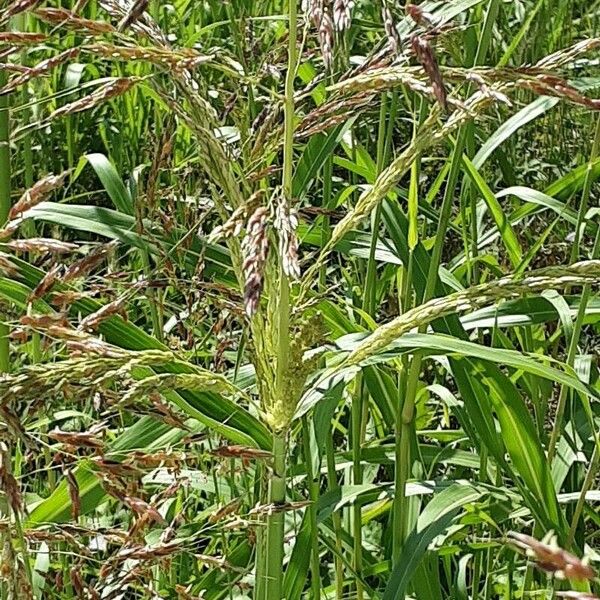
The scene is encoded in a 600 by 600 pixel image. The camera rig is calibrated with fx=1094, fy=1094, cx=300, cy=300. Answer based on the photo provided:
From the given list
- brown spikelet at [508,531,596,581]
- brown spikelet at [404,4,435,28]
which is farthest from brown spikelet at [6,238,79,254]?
brown spikelet at [508,531,596,581]

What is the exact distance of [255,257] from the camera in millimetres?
718

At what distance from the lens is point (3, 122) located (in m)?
1.11

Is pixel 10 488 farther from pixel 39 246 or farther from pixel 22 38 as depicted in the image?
pixel 22 38

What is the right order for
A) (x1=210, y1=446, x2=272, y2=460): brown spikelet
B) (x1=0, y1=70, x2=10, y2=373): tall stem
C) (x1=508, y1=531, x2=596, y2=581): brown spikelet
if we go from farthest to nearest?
1. (x1=0, y1=70, x2=10, y2=373): tall stem
2. (x1=210, y1=446, x2=272, y2=460): brown spikelet
3. (x1=508, y1=531, x2=596, y2=581): brown spikelet

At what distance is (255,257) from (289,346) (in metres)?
0.16

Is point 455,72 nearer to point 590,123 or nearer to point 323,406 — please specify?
point 323,406

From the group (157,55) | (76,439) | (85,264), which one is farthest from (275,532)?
(157,55)

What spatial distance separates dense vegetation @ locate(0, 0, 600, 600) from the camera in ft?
2.71

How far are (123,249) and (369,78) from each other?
1395mm

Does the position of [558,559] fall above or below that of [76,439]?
above

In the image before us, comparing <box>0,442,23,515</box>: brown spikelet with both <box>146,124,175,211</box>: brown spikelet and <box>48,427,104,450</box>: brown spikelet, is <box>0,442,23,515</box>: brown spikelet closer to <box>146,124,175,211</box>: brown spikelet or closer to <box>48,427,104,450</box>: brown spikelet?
<box>48,427,104,450</box>: brown spikelet

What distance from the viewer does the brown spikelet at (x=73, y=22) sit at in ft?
2.69

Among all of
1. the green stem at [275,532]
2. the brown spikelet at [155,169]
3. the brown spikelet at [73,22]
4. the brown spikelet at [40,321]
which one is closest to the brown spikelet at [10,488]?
the brown spikelet at [40,321]

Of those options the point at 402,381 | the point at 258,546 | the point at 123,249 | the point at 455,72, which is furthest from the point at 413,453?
the point at 123,249
